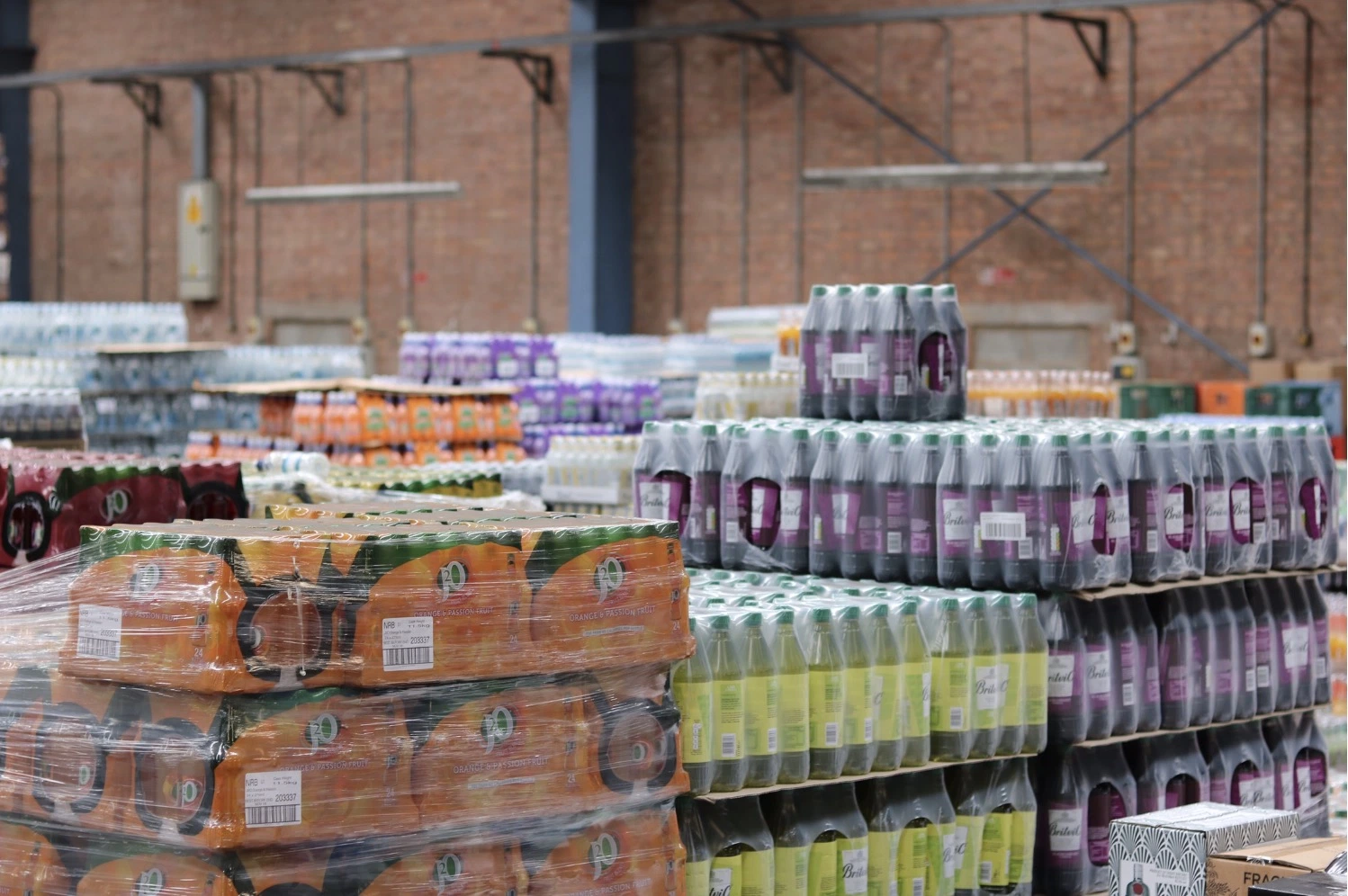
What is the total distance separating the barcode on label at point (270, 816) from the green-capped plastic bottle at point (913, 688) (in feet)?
6.79

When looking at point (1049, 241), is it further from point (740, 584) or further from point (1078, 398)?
point (740, 584)

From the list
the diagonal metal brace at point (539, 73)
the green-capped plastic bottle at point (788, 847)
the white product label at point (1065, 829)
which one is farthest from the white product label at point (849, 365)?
the diagonal metal brace at point (539, 73)

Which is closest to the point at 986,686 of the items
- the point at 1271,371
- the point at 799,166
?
the point at 1271,371

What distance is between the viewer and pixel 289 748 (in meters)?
3.98

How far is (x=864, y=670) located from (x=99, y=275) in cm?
2202

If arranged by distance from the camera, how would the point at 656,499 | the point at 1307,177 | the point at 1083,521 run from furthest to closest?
1. the point at 1307,177
2. the point at 656,499
3. the point at 1083,521

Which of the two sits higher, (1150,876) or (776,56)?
(776,56)

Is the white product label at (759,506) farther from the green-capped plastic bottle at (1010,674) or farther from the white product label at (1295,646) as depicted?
the white product label at (1295,646)

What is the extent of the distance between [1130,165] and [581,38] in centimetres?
587

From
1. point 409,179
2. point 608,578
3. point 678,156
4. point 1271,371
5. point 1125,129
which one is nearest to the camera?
point 608,578

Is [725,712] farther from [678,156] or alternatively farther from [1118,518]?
[678,156]

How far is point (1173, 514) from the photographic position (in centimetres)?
621

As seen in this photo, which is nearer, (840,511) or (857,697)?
(857,697)

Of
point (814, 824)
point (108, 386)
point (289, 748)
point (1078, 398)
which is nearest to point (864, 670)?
point (814, 824)
